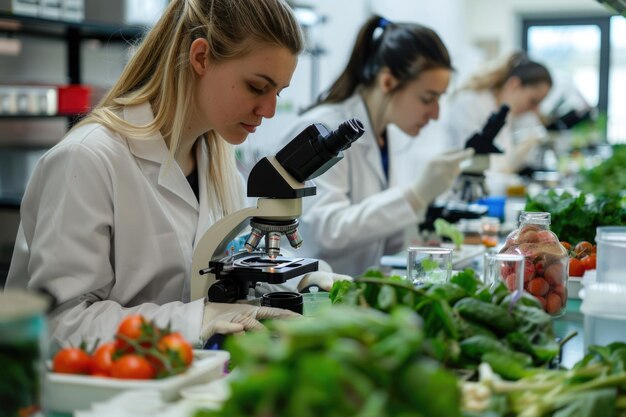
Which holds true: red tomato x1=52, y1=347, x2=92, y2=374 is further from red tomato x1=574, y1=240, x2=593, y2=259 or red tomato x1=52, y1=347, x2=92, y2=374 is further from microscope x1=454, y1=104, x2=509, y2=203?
microscope x1=454, y1=104, x2=509, y2=203

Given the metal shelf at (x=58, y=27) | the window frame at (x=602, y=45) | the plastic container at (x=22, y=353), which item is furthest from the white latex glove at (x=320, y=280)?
the window frame at (x=602, y=45)

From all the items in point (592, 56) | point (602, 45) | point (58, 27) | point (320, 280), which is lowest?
point (320, 280)

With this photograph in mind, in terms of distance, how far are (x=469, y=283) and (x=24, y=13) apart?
11.7 ft

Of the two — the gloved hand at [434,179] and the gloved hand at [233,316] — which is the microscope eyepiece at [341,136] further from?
the gloved hand at [434,179]

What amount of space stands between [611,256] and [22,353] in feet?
3.72

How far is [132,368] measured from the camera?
1180 mm

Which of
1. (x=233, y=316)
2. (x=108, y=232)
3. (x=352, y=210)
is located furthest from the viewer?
(x=352, y=210)

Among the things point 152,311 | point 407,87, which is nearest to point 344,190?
point 407,87

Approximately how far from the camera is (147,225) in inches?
83.5

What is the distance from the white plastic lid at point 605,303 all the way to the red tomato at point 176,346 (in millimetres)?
666

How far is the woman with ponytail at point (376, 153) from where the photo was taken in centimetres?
331

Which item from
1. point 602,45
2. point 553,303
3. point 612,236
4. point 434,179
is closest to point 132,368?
point 612,236

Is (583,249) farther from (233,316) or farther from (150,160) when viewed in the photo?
(150,160)

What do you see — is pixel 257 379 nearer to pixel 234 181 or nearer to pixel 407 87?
pixel 234 181
